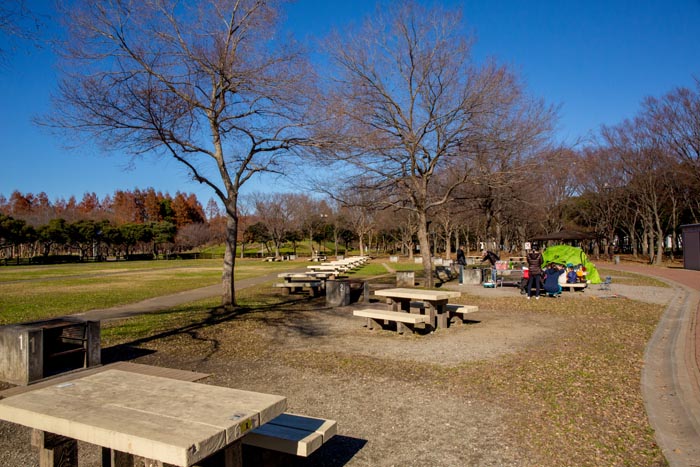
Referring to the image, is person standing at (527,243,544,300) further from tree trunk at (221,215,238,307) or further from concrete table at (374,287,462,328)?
tree trunk at (221,215,238,307)

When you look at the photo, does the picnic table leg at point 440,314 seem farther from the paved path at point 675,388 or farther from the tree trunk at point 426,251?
the tree trunk at point 426,251

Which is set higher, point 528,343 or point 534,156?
point 534,156

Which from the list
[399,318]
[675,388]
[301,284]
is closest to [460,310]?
[399,318]

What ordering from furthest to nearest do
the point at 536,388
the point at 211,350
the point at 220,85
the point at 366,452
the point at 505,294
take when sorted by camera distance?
1. the point at 505,294
2. the point at 220,85
3. the point at 211,350
4. the point at 536,388
5. the point at 366,452

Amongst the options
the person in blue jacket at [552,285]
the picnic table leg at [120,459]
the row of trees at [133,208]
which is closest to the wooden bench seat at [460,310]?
the person in blue jacket at [552,285]

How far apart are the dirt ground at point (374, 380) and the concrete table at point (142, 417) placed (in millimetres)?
1032

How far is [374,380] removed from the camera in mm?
6289

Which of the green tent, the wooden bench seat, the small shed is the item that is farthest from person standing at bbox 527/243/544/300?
the small shed

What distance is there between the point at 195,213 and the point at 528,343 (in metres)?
110

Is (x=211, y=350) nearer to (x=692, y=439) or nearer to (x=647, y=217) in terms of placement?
(x=692, y=439)

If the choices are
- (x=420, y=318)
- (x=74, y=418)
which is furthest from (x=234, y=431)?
(x=420, y=318)

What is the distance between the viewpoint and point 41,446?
3320 millimetres

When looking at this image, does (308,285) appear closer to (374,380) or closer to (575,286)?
(575,286)

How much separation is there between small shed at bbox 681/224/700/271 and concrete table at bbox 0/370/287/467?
31.9m
